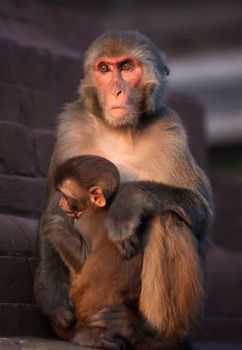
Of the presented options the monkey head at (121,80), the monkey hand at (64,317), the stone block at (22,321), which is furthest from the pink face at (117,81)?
the stone block at (22,321)

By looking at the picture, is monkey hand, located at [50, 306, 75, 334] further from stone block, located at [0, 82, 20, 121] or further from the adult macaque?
stone block, located at [0, 82, 20, 121]

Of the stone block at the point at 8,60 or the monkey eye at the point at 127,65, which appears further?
the stone block at the point at 8,60

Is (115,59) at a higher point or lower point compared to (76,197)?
higher

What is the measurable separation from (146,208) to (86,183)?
403mm

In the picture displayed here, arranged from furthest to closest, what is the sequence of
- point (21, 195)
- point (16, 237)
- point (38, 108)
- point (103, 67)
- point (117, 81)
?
point (38, 108) → point (21, 195) → point (16, 237) → point (103, 67) → point (117, 81)

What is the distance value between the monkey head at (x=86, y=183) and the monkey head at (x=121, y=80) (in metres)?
0.40

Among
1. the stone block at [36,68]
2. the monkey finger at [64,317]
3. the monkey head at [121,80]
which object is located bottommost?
the monkey finger at [64,317]

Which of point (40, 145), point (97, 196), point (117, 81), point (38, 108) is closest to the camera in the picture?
point (97, 196)

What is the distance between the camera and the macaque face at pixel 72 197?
25.0ft

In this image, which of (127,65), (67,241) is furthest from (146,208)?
(127,65)

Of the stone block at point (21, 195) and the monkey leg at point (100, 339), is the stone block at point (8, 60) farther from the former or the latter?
the monkey leg at point (100, 339)

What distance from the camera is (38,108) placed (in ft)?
31.0

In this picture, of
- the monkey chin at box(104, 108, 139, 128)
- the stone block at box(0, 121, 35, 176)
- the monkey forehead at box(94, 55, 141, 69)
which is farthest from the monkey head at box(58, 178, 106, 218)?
the stone block at box(0, 121, 35, 176)

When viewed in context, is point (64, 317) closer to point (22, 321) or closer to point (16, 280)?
point (22, 321)
